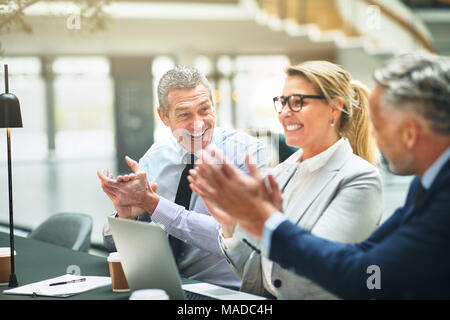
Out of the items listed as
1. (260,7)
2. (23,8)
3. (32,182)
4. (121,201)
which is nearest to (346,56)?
(260,7)

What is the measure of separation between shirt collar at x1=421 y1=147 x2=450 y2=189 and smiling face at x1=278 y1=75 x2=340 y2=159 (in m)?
0.64

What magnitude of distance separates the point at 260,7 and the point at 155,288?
1055 centimetres

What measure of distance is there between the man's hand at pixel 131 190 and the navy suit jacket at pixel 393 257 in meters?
0.90

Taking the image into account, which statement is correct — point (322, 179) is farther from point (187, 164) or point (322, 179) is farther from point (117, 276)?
point (187, 164)

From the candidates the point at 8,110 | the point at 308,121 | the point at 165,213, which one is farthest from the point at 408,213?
the point at 8,110

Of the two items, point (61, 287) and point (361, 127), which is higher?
point (361, 127)

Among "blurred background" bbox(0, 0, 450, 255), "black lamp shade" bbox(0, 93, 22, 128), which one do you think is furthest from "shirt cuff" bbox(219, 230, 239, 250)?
"blurred background" bbox(0, 0, 450, 255)

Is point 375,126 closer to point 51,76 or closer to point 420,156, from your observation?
point 420,156

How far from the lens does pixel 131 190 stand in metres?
2.17

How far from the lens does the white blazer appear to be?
68.0 inches

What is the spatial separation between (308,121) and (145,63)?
40.6 ft

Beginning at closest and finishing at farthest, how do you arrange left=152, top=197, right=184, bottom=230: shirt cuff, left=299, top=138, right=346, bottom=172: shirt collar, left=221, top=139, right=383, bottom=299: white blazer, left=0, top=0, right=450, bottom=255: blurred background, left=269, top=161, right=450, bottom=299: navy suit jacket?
left=269, top=161, right=450, bottom=299: navy suit jacket → left=221, top=139, right=383, bottom=299: white blazer → left=299, top=138, right=346, bottom=172: shirt collar → left=152, top=197, right=184, bottom=230: shirt cuff → left=0, top=0, right=450, bottom=255: blurred background

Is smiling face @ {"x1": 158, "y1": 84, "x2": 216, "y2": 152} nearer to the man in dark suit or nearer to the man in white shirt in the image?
the man in white shirt

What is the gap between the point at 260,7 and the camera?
456 inches
